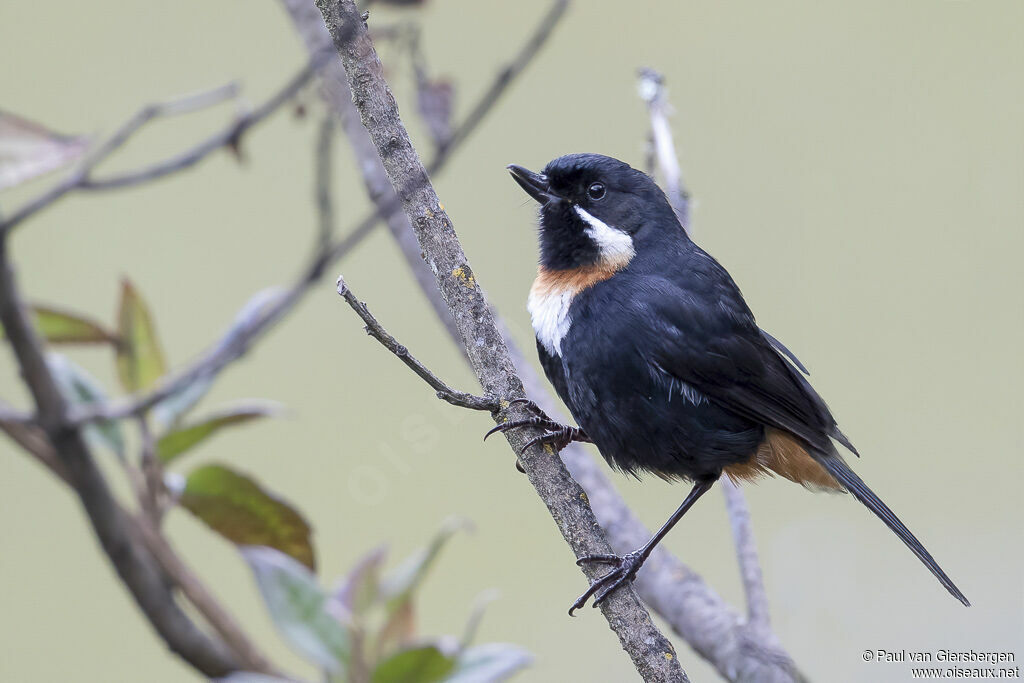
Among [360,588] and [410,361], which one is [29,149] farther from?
[410,361]

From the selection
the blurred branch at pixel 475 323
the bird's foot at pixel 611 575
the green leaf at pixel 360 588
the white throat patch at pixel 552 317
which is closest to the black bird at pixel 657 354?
the white throat patch at pixel 552 317

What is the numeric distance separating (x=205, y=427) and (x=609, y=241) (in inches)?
72.9

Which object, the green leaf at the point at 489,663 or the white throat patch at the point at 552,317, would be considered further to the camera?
the white throat patch at the point at 552,317

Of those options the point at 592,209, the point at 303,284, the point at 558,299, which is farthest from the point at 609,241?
the point at 303,284

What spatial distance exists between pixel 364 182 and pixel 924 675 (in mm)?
2326

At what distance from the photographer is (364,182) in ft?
9.77

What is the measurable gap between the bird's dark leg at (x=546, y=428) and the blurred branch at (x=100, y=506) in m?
1.20

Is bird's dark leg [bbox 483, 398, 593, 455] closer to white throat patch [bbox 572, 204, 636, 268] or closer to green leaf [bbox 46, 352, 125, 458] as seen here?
white throat patch [bbox 572, 204, 636, 268]

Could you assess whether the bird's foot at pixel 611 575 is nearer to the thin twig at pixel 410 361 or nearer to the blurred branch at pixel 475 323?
the blurred branch at pixel 475 323

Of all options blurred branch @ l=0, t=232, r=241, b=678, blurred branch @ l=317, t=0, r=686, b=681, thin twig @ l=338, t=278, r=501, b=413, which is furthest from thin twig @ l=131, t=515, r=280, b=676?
blurred branch @ l=317, t=0, r=686, b=681

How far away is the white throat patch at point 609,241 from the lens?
2900mm

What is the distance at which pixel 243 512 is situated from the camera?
128 cm

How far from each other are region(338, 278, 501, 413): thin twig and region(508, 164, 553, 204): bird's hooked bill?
3.43 ft

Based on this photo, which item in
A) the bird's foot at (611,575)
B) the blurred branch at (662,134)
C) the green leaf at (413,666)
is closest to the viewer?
the green leaf at (413,666)
